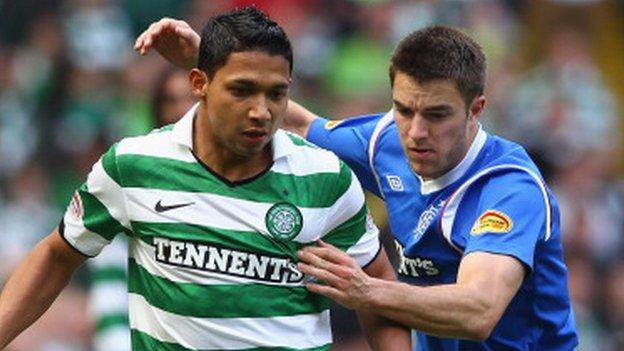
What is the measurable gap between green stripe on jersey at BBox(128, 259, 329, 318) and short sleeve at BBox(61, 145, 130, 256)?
206 mm

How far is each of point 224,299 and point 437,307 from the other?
648 mm

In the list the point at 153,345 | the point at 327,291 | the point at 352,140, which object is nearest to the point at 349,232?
the point at 327,291

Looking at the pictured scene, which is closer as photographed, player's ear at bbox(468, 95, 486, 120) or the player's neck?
the player's neck

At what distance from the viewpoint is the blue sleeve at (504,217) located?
17.7 ft

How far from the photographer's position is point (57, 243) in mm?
5484

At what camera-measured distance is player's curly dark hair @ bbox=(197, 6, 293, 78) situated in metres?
5.21

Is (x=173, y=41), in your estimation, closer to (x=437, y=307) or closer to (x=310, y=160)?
(x=310, y=160)

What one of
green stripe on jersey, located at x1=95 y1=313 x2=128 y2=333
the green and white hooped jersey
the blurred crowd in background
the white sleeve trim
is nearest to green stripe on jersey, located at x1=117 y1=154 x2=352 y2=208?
the green and white hooped jersey

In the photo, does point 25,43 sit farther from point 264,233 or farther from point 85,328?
point 264,233

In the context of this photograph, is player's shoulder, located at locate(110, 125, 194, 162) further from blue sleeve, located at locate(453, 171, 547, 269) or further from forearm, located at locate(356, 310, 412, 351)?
blue sleeve, located at locate(453, 171, 547, 269)

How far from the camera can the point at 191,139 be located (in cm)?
538

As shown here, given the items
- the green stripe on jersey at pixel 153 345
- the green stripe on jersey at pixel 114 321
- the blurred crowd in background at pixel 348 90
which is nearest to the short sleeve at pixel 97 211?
the green stripe on jersey at pixel 153 345

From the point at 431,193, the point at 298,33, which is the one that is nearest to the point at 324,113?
the point at 298,33

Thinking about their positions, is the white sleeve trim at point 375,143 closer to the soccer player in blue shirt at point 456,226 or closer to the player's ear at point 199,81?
the soccer player in blue shirt at point 456,226
